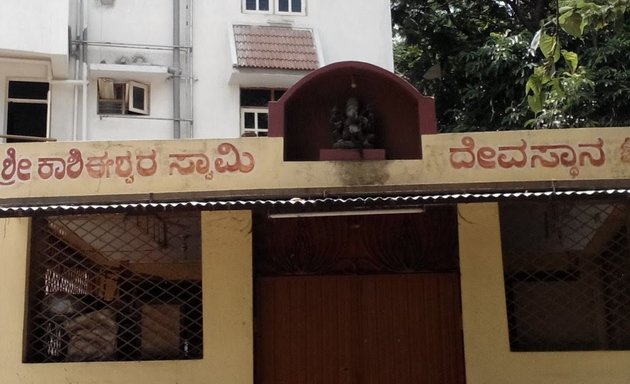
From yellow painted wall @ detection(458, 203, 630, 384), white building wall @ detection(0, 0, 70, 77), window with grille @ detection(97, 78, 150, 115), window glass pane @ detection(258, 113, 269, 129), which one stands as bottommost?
yellow painted wall @ detection(458, 203, 630, 384)

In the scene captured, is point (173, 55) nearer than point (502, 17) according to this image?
Yes

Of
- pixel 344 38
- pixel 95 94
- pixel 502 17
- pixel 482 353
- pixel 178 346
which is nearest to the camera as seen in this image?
pixel 482 353

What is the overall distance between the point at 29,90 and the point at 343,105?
7.22 m

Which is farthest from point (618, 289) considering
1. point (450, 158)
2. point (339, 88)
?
point (339, 88)

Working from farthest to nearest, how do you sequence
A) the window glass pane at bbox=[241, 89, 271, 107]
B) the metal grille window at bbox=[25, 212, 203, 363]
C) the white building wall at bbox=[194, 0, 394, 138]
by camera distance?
1. the window glass pane at bbox=[241, 89, 271, 107]
2. the white building wall at bbox=[194, 0, 394, 138]
3. the metal grille window at bbox=[25, 212, 203, 363]

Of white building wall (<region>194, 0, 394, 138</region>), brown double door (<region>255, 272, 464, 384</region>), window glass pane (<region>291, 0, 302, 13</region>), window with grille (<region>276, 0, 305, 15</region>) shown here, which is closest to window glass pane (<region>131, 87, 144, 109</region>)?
white building wall (<region>194, 0, 394, 138</region>)

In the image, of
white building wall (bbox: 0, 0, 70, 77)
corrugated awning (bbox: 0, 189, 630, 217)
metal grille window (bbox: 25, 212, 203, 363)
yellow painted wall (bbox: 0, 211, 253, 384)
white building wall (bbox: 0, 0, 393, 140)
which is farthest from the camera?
white building wall (bbox: 0, 0, 393, 140)

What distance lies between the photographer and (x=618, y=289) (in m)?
7.36

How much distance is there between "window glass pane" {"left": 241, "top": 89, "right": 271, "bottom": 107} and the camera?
1345 cm

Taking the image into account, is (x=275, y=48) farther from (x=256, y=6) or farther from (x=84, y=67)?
(x=84, y=67)

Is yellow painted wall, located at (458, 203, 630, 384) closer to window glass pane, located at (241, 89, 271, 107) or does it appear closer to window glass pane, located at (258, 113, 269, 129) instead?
window glass pane, located at (258, 113, 269, 129)

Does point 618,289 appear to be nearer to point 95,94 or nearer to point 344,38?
point 344,38

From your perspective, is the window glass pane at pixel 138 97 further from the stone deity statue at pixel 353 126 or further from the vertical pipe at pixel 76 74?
the stone deity statue at pixel 353 126

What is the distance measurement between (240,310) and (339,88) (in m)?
2.36
